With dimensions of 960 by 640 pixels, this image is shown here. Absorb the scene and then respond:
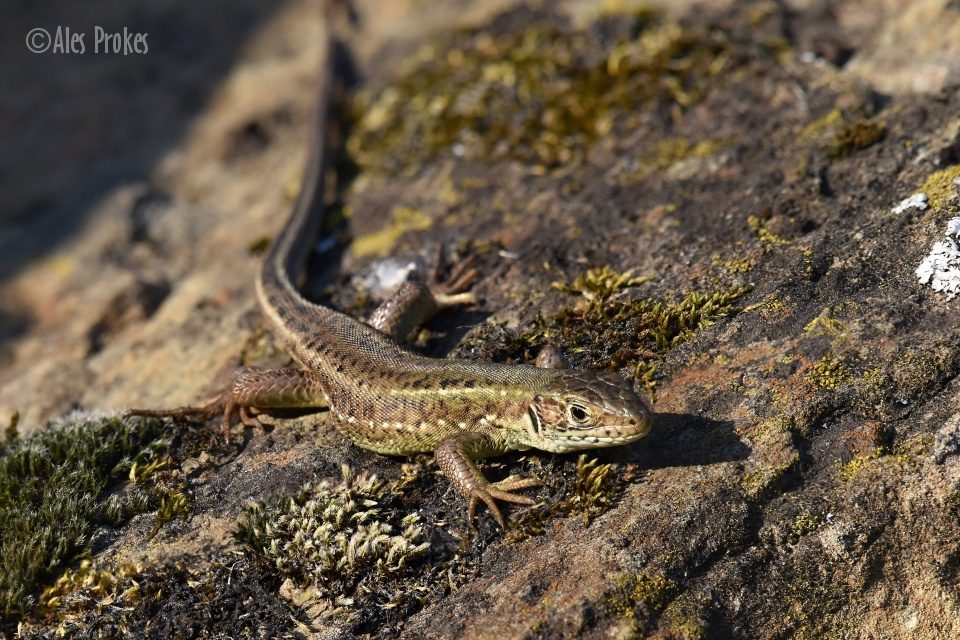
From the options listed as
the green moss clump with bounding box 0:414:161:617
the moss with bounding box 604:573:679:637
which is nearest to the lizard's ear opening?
the moss with bounding box 604:573:679:637

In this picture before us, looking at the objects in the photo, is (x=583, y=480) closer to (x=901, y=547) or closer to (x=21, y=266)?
(x=901, y=547)

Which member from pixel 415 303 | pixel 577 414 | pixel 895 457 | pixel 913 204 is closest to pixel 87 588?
pixel 415 303

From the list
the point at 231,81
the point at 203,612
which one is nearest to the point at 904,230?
the point at 203,612

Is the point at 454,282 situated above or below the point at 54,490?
above

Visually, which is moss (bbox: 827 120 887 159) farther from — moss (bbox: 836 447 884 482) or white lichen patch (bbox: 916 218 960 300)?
moss (bbox: 836 447 884 482)

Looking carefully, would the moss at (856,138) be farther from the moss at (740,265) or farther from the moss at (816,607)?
the moss at (816,607)

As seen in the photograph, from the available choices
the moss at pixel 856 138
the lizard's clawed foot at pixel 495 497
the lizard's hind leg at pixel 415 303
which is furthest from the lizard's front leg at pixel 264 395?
the moss at pixel 856 138

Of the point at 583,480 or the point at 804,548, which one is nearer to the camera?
the point at 804,548

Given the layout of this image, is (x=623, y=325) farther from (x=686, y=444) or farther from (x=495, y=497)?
(x=495, y=497)
